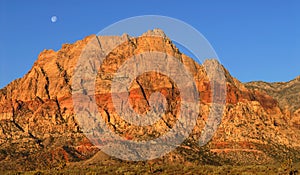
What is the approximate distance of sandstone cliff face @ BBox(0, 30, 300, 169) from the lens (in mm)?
155875

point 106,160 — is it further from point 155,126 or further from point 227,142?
point 227,142

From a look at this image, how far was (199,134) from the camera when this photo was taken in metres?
174

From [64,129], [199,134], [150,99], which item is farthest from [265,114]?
[64,129]

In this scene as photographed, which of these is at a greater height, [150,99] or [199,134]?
[150,99]

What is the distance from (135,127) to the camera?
552 ft

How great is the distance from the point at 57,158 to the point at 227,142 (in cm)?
5057

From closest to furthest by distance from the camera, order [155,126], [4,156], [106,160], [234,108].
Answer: [106,160]
[4,156]
[155,126]
[234,108]

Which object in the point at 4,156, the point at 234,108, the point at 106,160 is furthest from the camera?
the point at 234,108

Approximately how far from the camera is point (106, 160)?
470 feet

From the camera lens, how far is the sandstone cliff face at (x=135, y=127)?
155875 millimetres

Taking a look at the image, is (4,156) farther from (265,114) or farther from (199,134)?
(265,114)

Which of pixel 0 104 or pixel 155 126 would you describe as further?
pixel 0 104

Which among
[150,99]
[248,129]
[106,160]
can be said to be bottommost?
[106,160]

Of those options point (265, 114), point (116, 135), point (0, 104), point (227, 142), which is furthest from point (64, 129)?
point (265, 114)
